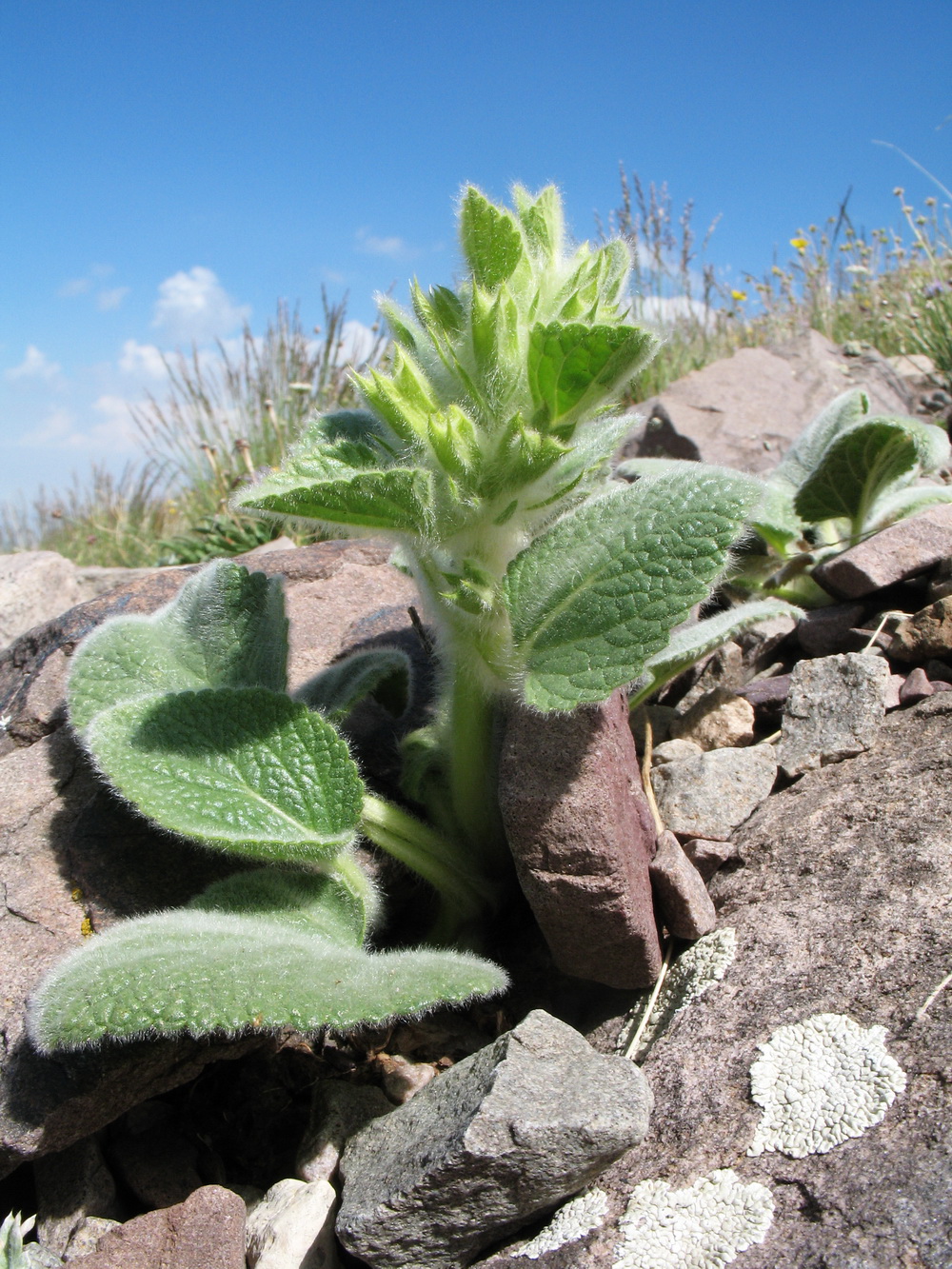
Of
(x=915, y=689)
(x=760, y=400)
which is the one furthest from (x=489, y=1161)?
(x=760, y=400)

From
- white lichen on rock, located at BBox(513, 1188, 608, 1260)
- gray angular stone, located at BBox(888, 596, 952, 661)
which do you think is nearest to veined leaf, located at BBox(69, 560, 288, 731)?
white lichen on rock, located at BBox(513, 1188, 608, 1260)

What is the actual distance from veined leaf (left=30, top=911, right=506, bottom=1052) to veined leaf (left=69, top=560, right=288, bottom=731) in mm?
651

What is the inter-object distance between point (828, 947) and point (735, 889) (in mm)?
299

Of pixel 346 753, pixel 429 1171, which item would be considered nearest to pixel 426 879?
pixel 346 753

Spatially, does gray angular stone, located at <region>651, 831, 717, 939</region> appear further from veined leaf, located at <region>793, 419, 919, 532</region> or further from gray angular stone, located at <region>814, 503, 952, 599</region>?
veined leaf, located at <region>793, 419, 919, 532</region>

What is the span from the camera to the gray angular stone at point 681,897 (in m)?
1.78

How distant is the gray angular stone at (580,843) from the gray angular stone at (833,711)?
1.72ft

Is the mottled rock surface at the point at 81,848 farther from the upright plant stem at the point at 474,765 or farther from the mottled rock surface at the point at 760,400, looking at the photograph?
the mottled rock surface at the point at 760,400

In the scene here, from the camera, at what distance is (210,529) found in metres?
5.59

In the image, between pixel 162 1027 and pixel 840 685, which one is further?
pixel 840 685

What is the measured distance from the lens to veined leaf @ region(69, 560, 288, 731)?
2.02 m

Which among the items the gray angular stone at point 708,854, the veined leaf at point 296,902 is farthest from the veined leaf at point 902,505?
the veined leaf at point 296,902

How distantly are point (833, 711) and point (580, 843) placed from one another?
0.80 m

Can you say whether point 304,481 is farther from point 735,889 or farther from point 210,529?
point 210,529
